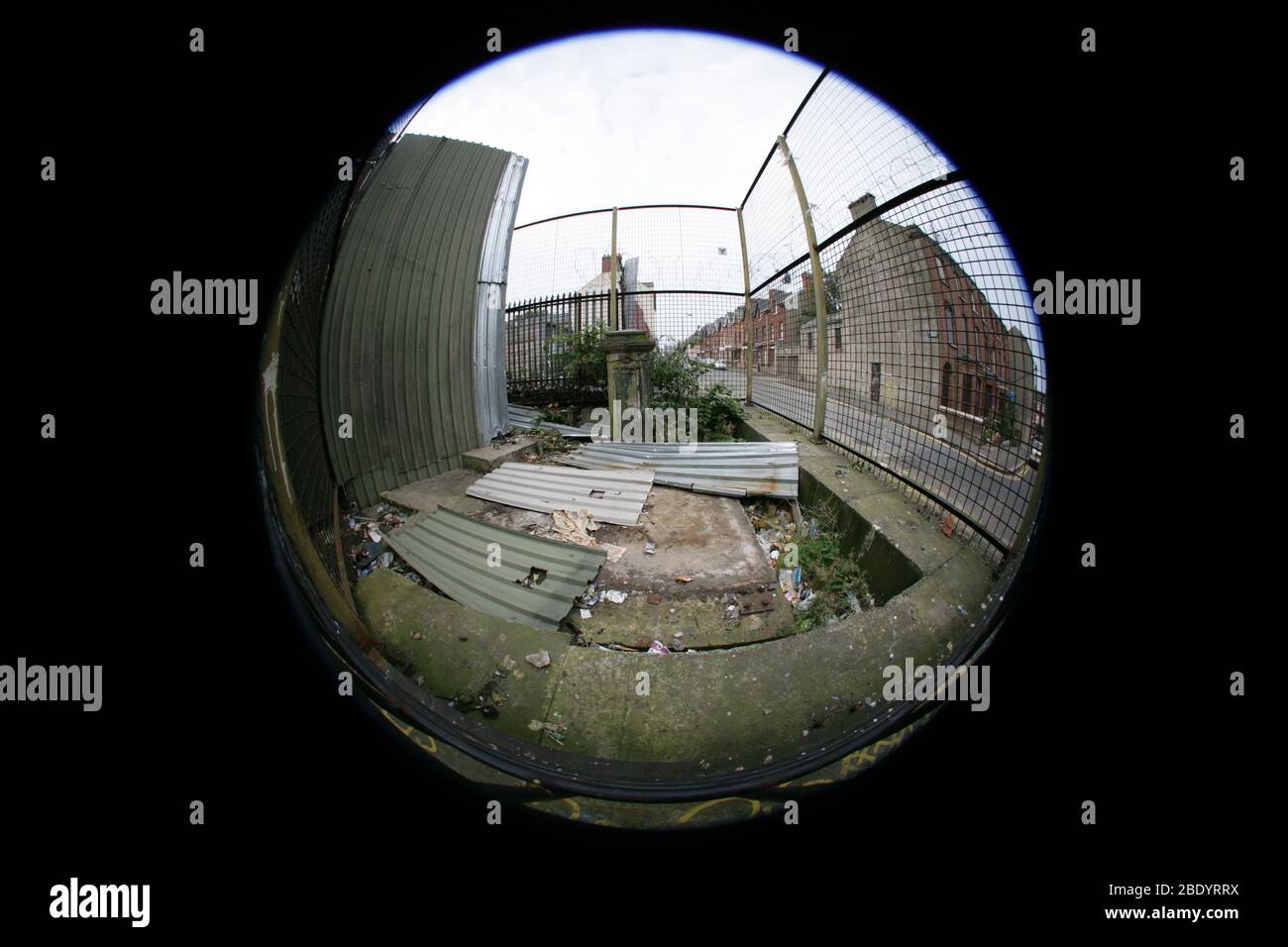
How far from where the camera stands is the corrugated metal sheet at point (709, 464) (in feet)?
12.5

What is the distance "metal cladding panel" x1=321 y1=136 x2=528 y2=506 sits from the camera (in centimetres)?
364

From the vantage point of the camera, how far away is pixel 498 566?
2.56 meters

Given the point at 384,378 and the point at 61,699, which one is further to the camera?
the point at 384,378

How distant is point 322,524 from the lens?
260 cm

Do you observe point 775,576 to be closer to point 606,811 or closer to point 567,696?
point 567,696

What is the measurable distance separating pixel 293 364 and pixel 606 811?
10.4 feet

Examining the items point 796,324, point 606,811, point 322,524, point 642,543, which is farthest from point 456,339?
point 606,811

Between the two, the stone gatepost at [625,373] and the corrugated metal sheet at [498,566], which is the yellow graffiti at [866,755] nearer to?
the corrugated metal sheet at [498,566]

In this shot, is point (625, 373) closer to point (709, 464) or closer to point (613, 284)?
point (709, 464)

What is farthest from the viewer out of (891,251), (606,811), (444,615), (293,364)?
(891,251)

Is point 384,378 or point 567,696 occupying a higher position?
point 384,378

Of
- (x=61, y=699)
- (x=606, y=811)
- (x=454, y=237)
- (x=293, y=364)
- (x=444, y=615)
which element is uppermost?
(x=454, y=237)

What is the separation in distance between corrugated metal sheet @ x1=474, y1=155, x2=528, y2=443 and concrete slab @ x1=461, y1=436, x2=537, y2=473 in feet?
1.09

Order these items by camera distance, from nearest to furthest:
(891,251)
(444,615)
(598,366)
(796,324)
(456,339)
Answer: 1. (444,615)
2. (891,251)
3. (456,339)
4. (796,324)
5. (598,366)
